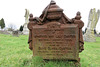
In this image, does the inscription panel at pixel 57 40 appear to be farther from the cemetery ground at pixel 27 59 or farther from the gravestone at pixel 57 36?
the cemetery ground at pixel 27 59

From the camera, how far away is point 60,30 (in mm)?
2807

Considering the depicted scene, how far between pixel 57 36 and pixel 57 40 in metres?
0.10

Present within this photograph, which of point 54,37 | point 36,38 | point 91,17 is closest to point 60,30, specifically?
point 54,37

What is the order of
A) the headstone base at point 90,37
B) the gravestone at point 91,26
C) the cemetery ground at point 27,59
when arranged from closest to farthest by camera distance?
the cemetery ground at point 27,59 < the headstone base at point 90,37 < the gravestone at point 91,26

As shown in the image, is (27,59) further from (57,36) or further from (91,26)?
(91,26)

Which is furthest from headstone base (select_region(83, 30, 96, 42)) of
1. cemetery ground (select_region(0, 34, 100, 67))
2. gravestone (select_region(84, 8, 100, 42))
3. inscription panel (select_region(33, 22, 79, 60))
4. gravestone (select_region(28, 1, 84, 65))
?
inscription panel (select_region(33, 22, 79, 60))

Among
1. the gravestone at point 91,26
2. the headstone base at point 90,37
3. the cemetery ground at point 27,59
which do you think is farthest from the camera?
the gravestone at point 91,26

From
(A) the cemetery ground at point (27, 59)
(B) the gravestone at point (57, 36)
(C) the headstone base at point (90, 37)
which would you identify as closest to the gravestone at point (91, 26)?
(C) the headstone base at point (90, 37)

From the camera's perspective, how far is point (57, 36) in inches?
111

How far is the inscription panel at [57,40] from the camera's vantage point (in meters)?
2.78

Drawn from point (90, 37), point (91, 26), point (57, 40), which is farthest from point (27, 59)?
point (91, 26)

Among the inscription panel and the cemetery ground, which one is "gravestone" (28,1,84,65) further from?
the cemetery ground

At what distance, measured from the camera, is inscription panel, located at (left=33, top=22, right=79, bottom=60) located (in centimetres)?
278

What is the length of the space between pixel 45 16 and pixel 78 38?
3.43ft
